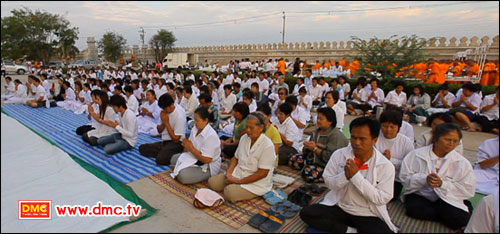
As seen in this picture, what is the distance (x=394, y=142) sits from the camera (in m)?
3.55

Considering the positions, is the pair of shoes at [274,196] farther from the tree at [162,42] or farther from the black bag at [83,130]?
the tree at [162,42]

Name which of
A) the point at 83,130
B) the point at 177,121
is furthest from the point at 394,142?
the point at 83,130

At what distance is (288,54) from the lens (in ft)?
89.6

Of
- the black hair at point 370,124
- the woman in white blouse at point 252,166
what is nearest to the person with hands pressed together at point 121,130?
the woman in white blouse at point 252,166

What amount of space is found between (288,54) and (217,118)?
2228 cm

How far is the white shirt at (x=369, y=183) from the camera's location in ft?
7.91

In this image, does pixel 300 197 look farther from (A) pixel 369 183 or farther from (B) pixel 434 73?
(B) pixel 434 73

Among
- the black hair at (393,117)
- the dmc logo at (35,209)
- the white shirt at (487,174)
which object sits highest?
the black hair at (393,117)

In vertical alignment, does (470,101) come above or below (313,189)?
above

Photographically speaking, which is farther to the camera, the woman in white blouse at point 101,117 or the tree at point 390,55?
the tree at point 390,55

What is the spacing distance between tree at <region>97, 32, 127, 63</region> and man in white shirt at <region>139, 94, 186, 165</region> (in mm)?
38957

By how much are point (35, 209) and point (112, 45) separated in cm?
4063

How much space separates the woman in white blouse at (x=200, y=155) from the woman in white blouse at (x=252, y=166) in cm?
42

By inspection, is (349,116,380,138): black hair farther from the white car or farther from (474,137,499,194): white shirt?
the white car
